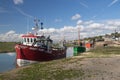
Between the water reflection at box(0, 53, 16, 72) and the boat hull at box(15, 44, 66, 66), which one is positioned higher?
the boat hull at box(15, 44, 66, 66)

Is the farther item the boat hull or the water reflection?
the boat hull

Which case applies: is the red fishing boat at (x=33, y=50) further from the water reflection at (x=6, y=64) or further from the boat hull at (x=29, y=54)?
the water reflection at (x=6, y=64)

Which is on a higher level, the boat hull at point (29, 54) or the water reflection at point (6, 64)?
the boat hull at point (29, 54)

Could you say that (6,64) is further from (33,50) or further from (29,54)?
(33,50)

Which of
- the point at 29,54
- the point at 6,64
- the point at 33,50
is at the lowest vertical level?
the point at 6,64

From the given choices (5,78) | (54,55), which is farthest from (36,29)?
(5,78)

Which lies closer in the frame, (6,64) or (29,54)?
(29,54)

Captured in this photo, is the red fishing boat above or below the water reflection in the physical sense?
above

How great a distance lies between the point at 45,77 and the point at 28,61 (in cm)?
2385

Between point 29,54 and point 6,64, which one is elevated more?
point 29,54

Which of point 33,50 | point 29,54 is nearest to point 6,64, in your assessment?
point 29,54

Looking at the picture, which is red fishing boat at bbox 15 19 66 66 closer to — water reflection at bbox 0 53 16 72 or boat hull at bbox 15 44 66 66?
boat hull at bbox 15 44 66 66

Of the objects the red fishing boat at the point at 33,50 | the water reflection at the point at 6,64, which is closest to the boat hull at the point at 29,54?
the red fishing boat at the point at 33,50

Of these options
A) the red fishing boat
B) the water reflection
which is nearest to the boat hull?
the red fishing boat
